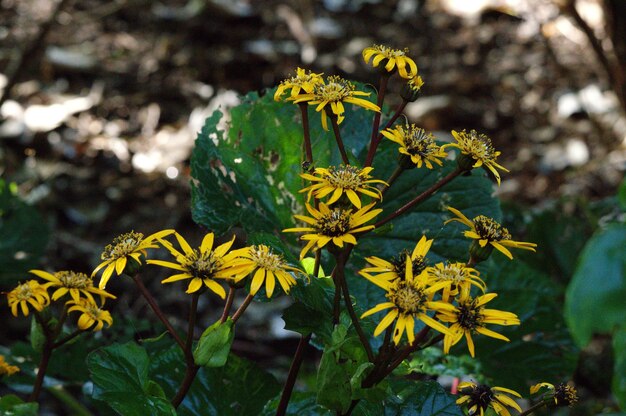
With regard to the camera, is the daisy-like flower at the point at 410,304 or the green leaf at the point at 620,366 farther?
the daisy-like flower at the point at 410,304

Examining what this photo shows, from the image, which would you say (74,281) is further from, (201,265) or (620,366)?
(620,366)

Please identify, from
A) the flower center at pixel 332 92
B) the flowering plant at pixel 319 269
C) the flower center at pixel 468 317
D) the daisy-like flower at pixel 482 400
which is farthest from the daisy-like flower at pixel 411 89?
the daisy-like flower at pixel 482 400

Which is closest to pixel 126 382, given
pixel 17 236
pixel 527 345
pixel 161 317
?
pixel 161 317

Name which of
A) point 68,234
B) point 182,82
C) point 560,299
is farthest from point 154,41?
point 560,299

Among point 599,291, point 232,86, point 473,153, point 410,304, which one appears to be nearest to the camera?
point 599,291

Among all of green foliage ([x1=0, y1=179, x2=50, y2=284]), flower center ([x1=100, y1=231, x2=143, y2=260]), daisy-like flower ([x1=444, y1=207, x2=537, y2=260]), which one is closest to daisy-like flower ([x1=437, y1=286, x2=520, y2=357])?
daisy-like flower ([x1=444, y1=207, x2=537, y2=260])

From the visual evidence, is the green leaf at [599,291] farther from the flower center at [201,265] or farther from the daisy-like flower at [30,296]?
the daisy-like flower at [30,296]
